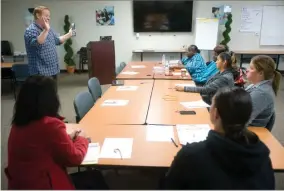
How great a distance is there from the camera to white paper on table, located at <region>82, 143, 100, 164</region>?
4.98 feet

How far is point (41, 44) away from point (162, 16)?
5529mm

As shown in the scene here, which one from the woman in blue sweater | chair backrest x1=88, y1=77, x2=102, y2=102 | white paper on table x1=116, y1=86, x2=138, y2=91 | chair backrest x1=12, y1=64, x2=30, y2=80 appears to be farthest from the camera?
chair backrest x1=12, y1=64, x2=30, y2=80

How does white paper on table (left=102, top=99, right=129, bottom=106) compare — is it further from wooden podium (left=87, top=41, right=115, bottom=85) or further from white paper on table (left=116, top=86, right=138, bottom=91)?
wooden podium (left=87, top=41, right=115, bottom=85)

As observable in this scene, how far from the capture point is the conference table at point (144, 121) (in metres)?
1.56

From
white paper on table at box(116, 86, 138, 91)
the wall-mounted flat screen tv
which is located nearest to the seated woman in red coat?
white paper on table at box(116, 86, 138, 91)

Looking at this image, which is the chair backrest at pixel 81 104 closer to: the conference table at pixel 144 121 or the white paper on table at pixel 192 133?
the conference table at pixel 144 121

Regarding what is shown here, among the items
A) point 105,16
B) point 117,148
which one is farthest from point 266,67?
point 105,16

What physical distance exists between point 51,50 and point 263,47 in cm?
673

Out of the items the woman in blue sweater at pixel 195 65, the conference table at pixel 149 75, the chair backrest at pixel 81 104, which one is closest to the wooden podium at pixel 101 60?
the conference table at pixel 149 75

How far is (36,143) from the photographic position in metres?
1.32

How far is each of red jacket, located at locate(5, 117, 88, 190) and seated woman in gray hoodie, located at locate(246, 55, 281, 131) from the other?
1510mm

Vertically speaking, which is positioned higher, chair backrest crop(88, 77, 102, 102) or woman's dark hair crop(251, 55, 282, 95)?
woman's dark hair crop(251, 55, 282, 95)

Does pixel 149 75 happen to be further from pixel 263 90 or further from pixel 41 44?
pixel 263 90

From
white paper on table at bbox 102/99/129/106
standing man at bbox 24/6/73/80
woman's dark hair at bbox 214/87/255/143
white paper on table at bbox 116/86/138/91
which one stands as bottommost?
white paper on table at bbox 102/99/129/106
